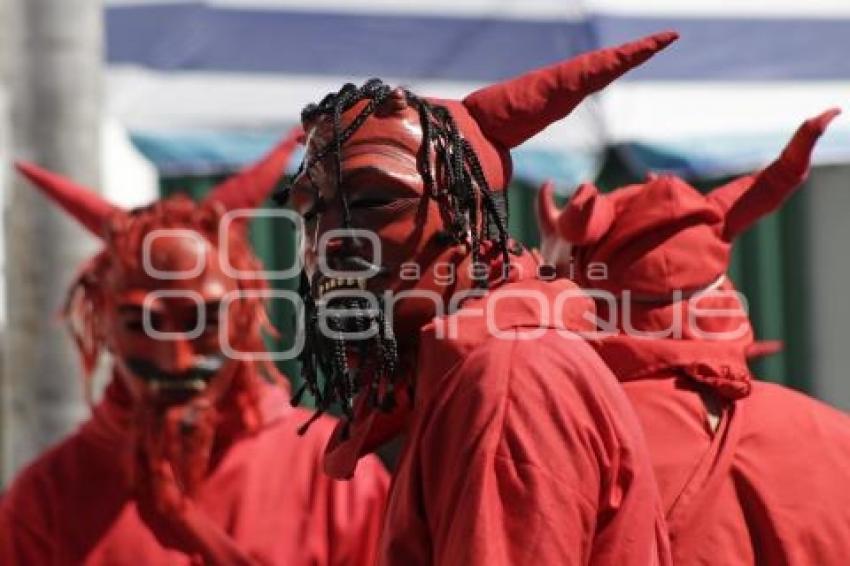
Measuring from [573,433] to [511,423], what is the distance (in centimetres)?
7

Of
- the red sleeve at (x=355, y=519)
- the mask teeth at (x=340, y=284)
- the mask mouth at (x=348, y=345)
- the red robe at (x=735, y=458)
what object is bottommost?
the red sleeve at (x=355, y=519)

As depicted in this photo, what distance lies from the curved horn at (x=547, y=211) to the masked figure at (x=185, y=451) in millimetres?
749

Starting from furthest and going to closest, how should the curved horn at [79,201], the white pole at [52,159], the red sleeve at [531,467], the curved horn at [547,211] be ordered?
the white pole at [52,159]
the curved horn at [79,201]
the curved horn at [547,211]
the red sleeve at [531,467]

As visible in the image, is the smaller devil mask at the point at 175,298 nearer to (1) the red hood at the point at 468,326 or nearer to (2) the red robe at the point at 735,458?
(2) the red robe at the point at 735,458

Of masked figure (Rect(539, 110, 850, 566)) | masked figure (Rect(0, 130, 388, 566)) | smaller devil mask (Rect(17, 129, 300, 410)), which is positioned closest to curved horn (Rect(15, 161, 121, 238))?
smaller devil mask (Rect(17, 129, 300, 410))

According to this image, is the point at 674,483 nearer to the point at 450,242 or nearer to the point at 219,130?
the point at 450,242

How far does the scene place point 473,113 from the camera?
2.33 meters

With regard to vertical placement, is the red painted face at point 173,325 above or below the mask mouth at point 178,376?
above

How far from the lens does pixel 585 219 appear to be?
3.34m

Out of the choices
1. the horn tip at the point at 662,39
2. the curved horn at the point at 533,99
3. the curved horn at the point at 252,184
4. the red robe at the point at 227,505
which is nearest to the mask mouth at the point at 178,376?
the red robe at the point at 227,505

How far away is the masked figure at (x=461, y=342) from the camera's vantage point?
6.20 feet

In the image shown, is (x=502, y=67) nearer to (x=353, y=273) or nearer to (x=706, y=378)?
(x=706, y=378)

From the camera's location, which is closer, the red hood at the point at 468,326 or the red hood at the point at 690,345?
the red hood at the point at 468,326

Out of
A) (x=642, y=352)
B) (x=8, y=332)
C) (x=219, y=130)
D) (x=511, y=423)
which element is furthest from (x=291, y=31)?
(x=511, y=423)
